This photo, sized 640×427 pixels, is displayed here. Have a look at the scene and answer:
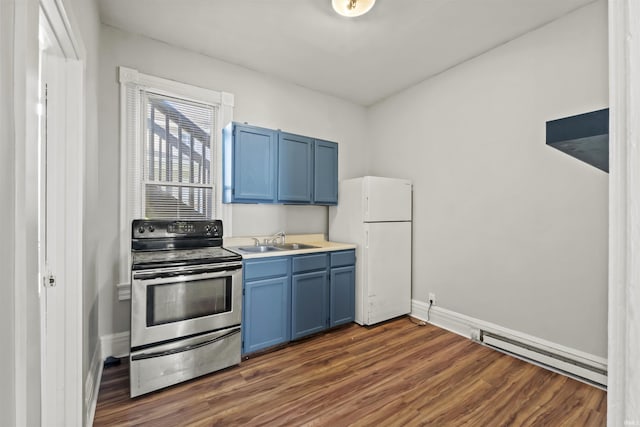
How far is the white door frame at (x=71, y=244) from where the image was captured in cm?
153

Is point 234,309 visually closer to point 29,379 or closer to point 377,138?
point 29,379

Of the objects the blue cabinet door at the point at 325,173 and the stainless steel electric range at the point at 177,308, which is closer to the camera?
the stainless steel electric range at the point at 177,308

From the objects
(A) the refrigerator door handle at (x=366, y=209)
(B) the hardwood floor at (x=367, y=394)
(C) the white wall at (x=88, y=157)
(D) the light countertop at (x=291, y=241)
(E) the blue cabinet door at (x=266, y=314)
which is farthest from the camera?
(A) the refrigerator door handle at (x=366, y=209)

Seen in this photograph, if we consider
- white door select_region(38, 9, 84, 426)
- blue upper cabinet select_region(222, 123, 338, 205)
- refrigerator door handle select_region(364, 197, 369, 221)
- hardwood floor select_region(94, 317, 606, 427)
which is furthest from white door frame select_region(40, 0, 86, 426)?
refrigerator door handle select_region(364, 197, 369, 221)

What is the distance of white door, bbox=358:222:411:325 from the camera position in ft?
10.8

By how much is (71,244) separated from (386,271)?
2.86 m

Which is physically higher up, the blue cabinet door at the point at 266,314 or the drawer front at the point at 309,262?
the drawer front at the point at 309,262

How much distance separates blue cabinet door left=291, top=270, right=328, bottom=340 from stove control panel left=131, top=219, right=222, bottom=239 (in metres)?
0.95

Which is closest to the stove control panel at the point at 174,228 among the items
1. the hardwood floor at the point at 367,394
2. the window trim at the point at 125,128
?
the window trim at the point at 125,128

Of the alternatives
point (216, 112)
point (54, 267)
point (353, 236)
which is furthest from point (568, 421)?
point (216, 112)

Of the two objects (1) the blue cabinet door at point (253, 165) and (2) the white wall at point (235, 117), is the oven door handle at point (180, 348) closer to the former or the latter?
(2) the white wall at point (235, 117)
